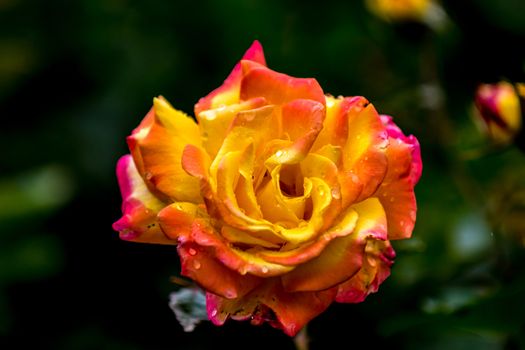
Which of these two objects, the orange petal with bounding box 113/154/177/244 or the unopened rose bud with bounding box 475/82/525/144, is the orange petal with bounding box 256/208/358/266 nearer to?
the orange petal with bounding box 113/154/177/244

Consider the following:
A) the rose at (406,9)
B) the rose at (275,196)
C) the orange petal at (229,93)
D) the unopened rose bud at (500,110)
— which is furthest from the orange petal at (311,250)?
the rose at (406,9)

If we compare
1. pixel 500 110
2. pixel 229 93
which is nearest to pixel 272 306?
pixel 229 93

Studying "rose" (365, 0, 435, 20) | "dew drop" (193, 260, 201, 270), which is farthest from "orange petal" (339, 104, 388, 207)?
"rose" (365, 0, 435, 20)

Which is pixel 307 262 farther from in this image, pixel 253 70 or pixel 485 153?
pixel 485 153

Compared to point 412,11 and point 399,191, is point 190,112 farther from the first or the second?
point 399,191

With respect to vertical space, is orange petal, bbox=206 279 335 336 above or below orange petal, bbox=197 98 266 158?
below

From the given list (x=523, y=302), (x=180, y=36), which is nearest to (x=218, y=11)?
(x=180, y=36)

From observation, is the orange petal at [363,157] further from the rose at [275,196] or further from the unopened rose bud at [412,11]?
the unopened rose bud at [412,11]
